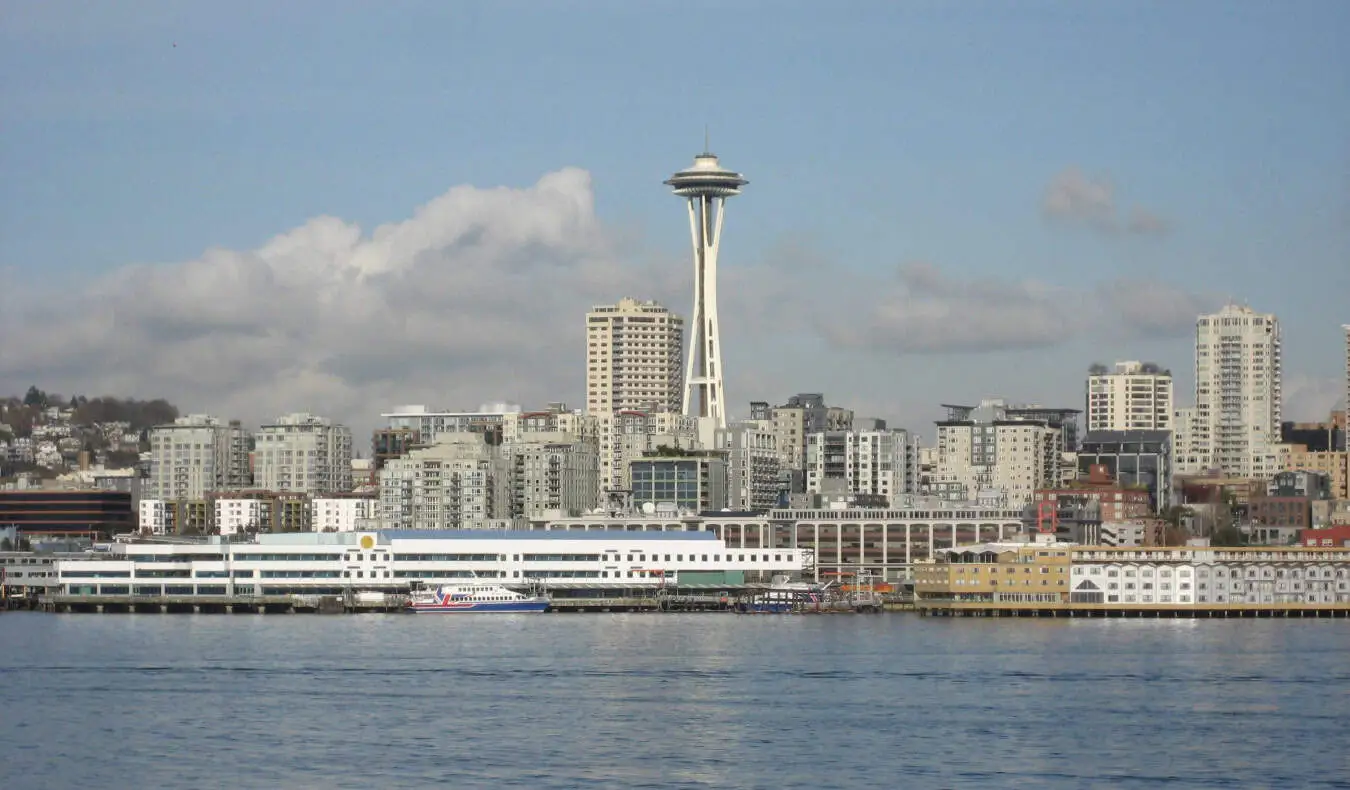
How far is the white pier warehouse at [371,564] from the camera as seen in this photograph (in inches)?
4195

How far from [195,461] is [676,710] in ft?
433

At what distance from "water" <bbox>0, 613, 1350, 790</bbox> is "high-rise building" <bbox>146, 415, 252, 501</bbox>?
323ft

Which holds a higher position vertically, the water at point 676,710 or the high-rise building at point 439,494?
the high-rise building at point 439,494

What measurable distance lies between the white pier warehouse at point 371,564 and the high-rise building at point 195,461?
69.3 m

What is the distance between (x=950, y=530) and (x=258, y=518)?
52.3m

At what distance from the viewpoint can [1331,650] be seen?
71.3 m

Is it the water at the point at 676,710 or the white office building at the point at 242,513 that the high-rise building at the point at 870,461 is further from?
the water at the point at 676,710

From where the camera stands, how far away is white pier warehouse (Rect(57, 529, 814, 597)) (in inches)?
4195

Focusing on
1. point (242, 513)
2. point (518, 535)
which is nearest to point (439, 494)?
point (242, 513)

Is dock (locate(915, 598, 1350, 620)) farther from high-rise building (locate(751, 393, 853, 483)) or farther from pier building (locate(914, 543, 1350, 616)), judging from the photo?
high-rise building (locate(751, 393, 853, 483))

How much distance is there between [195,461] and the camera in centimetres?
17975

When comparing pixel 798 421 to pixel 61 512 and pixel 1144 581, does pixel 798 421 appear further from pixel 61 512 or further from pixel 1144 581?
pixel 1144 581

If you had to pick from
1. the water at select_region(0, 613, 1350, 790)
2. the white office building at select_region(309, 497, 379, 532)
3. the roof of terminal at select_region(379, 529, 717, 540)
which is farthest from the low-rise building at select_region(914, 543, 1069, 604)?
the white office building at select_region(309, 497, 379, 532)

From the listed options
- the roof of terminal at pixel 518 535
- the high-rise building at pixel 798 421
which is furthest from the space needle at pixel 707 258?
the roof of terminal at pixel 518 535
